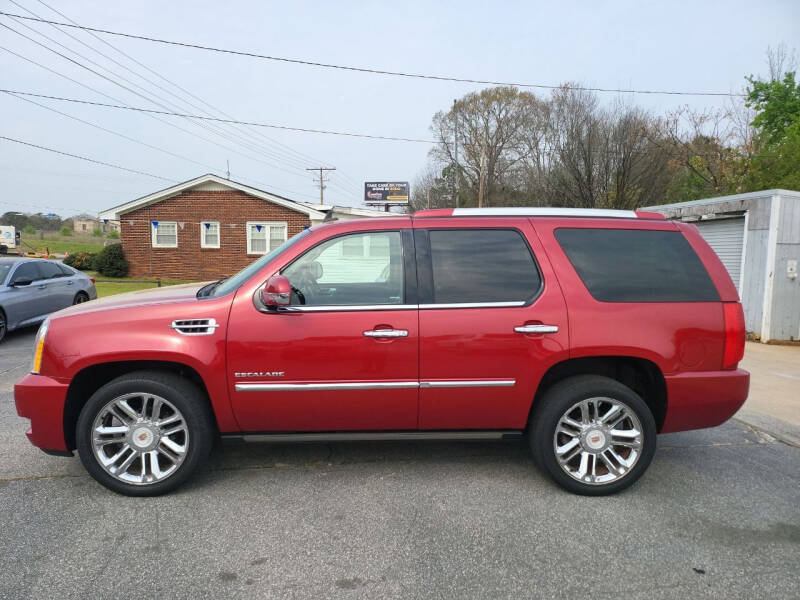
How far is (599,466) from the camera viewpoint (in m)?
3.62

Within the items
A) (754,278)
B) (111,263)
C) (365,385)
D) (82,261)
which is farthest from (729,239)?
(82,261)

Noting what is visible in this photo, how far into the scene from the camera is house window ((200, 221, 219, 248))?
24.5 m

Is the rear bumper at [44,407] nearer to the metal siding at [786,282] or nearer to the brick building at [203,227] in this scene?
the metal siding at [786,282]

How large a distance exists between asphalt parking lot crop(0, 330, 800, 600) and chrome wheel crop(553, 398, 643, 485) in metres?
0.17

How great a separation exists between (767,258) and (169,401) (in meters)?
10.7

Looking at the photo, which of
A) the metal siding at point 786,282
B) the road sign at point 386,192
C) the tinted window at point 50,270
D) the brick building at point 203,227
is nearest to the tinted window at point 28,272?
the tinted window at point 50,270

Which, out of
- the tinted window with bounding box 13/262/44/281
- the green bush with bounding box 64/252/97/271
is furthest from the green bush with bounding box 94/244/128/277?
the tinted window with bounding box 13/262/44/281

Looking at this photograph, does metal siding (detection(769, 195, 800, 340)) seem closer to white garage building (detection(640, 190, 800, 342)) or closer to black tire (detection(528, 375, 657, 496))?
white garage building (detection(640, 190, 800, 342))

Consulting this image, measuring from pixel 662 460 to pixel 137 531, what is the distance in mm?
3671

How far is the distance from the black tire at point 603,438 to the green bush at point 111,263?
2486 centimetres

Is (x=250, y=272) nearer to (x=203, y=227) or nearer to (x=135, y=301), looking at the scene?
(x=135, y=301)

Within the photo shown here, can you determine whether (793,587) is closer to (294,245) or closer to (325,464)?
(325,464)

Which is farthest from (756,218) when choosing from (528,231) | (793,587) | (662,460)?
(793,587)

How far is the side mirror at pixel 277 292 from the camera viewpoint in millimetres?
3240
